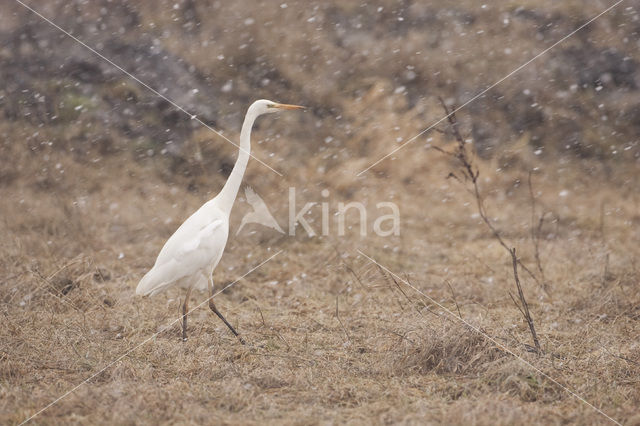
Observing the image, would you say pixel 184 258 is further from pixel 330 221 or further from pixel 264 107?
pixel 330 221

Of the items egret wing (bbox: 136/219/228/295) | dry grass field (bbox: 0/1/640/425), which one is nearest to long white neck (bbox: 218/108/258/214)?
egret wing (bbox: 136/219/228/295)

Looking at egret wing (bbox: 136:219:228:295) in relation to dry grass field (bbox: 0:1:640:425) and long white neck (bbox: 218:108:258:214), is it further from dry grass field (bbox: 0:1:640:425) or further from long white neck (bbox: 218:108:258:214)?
dry grass field (bbox: 0:1:640:425)

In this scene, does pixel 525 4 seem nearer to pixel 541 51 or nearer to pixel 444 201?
pixel 541 51

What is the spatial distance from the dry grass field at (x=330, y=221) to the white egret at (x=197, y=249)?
0.44 metres

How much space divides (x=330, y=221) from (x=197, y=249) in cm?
412

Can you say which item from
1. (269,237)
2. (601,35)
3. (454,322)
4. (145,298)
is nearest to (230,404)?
(454,322)

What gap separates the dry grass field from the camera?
153 inches

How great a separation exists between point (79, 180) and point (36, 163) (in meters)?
0.69

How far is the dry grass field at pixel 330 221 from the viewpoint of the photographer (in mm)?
3891

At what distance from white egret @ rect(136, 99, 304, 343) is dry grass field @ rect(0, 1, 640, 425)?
0.44m

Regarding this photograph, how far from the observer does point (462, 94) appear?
11.5 meters

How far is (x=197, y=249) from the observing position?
4840mm

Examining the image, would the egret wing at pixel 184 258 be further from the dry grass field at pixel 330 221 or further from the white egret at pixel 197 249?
the dry grass field at pixel 330 221

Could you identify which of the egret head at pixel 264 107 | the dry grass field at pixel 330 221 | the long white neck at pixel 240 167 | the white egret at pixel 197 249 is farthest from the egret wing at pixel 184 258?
the egret head at pixel 264 107
